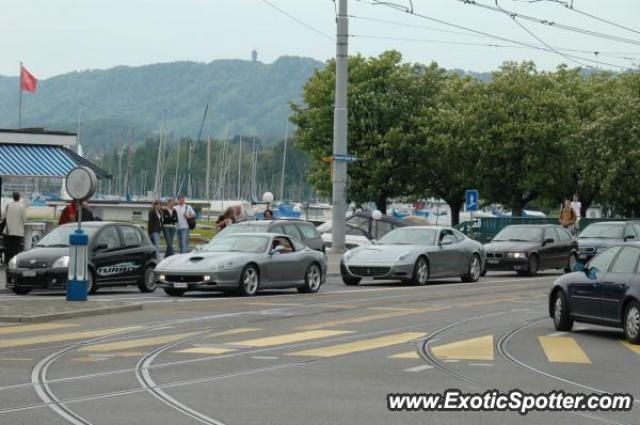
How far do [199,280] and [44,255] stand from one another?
3046 millimetres

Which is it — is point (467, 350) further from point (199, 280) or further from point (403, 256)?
point (403, 256)

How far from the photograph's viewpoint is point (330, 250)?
42.5 metres

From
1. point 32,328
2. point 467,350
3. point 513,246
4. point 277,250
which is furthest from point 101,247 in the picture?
point 513,246

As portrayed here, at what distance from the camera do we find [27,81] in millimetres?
58375

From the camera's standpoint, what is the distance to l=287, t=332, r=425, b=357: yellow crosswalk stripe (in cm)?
1566

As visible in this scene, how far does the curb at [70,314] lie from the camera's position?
2005cm

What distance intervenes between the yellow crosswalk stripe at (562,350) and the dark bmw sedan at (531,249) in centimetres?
2057

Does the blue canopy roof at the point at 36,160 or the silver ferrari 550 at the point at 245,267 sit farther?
the blue canopy roof at the point at 36,160

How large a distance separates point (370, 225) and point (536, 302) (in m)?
27.8

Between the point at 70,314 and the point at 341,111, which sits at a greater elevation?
the point at 341,111

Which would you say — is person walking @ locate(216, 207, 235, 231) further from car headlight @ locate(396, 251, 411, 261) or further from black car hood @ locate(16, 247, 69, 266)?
black car hood @ locate(16, 247, 69, 266)

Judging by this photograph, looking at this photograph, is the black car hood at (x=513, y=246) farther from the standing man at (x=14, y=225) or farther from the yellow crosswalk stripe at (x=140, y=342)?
the yellow crosswalk stripe at (x=140, y=342)

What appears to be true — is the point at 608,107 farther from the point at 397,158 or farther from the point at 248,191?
the point at 248,191

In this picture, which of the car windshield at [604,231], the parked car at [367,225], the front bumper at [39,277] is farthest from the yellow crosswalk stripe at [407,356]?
the parked car at [367,225]
